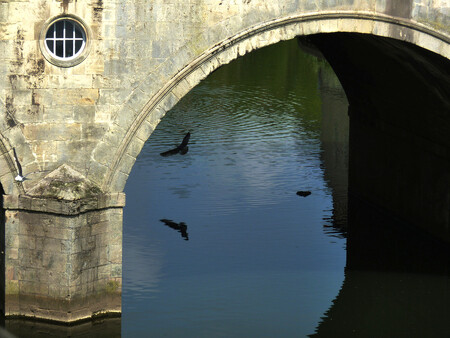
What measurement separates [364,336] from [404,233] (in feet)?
17.8

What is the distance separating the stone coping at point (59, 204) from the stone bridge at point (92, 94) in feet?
0.05

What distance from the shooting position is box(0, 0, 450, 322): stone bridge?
570 inches

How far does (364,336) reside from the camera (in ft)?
51.7

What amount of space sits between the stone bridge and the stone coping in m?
0.02

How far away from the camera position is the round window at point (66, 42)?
14438 mm

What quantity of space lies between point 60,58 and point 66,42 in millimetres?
Answer: 265

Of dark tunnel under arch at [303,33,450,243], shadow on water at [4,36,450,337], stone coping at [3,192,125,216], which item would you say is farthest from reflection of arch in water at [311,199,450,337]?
stone coping at [3,192,125,216]

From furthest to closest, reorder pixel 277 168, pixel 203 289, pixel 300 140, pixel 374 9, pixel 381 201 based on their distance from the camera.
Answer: pixel 300 140, pixel 277 168, pixel 381 201, pixel 203 289, pixel 374 9

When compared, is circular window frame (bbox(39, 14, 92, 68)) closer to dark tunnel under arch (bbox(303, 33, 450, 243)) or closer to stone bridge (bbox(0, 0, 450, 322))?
stone bridge (bbox(0, 0, 450, 322))

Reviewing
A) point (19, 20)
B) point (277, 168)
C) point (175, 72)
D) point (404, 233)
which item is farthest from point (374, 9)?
point (277, 168)

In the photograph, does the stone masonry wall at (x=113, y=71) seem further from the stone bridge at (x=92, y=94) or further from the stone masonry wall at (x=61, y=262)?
the stone masonry wall at (x=61, y=262)

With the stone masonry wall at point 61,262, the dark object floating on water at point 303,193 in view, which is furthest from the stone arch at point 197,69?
the dark object floating on water at point 303,193

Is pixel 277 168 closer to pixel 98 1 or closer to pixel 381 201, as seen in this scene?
pixel 381 201

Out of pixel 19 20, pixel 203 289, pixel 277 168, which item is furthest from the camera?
pixel 277 168
